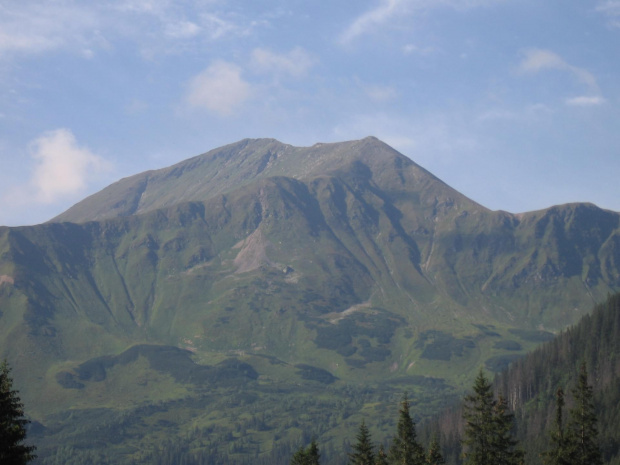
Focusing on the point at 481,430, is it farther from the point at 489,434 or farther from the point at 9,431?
the point at 9,431

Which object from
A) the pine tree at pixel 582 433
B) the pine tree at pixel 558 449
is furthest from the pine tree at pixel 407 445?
the pine tree at pixel 582 433

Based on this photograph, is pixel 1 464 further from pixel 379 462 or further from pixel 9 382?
pixel 379 462

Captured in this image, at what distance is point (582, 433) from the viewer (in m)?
60.4

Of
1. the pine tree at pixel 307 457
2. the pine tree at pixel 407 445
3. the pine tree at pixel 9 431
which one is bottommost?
the pine tree at pixel 307 457

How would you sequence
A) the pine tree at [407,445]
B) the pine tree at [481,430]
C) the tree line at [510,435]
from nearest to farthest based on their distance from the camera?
the tree line at [510,435] < the pine tree at [481,430] < the pine tree at [407,445]

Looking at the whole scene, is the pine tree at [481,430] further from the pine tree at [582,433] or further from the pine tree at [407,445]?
the pine tree at [407,445]

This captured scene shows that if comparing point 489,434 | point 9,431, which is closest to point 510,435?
point 489,434

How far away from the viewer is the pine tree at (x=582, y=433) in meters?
58.8

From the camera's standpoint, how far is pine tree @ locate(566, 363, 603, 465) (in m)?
58.8

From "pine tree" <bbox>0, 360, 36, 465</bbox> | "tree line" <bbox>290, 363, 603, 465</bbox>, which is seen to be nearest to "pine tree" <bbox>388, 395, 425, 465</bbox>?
"tree line" <bbox>290, 363, 603, 465</bbox>

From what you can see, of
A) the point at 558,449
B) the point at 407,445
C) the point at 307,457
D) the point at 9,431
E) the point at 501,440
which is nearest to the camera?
the point at 9,431

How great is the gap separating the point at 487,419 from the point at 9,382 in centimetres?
3842

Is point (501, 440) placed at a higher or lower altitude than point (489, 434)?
lower

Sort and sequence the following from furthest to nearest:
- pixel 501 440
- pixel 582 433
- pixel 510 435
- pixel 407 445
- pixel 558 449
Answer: pixel 407 445 → pixel 582 433 → pixel 501 440 → pixel 558 449 → pixel 510 435
